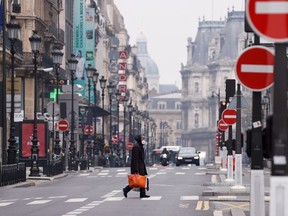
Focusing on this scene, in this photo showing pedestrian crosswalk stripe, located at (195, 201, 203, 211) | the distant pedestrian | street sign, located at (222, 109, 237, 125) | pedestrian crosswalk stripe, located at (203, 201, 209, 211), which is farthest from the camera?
street sign, located at (222, 109, 237, 125)

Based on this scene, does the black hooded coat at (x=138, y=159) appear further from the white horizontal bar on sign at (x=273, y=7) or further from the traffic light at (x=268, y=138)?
the white horizontal bar on sign at (x=273, y=7)

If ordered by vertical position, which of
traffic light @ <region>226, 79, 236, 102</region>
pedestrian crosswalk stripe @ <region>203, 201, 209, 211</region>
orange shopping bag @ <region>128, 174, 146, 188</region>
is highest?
traffic light @ <region>226, 79, 236, 102</region>

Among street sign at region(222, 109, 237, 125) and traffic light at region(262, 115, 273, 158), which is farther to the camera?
street sign at region(222, 109, 237, 125)

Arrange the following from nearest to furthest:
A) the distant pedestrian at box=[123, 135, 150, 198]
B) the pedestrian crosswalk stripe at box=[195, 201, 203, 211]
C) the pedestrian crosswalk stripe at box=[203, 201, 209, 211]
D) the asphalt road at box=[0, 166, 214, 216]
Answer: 1. the asphalt road at box=[0, 166, 214, 216]
2. the pedestrian crosswalk stripe at box=[203, 201, 209, 211]
3. the pedestrian crosswalk stripe at box=[195, 201, 203, 211]
4. the distant pedestrian at box=[123, 135, 150, 198]

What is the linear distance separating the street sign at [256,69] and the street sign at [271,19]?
413cm

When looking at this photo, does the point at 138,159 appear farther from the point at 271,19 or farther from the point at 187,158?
the point at 187,158

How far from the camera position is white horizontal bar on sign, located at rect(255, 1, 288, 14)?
11.7 metres

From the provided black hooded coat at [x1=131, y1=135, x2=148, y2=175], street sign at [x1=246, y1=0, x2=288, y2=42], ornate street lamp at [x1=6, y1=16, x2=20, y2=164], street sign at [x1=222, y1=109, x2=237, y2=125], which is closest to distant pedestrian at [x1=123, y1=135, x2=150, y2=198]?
black hooded coat at [x1=131, y1=135, x2=148, y2=175]

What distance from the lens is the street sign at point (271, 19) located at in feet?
38.1

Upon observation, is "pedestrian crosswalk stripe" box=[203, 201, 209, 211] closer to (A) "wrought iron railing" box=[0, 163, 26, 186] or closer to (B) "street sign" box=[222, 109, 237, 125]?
(B) "street sign" box=[222, 109, 237, 125]

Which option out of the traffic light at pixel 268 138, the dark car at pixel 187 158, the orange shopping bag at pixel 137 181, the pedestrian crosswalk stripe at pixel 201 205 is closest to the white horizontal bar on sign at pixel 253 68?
the traffic light at pixel 268 138

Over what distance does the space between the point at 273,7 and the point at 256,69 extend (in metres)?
5.13

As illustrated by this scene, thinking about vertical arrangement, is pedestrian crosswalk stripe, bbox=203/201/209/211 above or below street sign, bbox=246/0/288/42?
below

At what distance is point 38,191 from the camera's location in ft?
127
